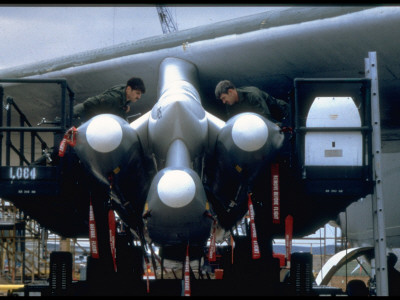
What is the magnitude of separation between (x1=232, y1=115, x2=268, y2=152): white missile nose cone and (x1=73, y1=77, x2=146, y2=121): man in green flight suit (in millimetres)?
1567

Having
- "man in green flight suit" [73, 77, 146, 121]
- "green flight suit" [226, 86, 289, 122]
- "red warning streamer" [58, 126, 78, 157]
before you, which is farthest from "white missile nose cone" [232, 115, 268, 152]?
"man in green flight suit" [73, 77, 146, 121]

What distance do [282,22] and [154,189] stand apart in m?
3.84

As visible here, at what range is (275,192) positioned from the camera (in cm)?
589

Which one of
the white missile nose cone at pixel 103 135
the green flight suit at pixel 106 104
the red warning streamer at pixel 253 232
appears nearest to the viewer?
the white missile nose cone at pixel 103 135

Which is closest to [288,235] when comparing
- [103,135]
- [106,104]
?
[103,135]

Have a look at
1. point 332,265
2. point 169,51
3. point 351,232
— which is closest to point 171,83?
point 169,51

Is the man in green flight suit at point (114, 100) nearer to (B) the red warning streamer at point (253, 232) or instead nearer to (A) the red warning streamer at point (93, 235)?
(A) the red warning streamer at point (93, 235)

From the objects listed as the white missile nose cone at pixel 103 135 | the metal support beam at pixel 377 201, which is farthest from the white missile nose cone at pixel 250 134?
the metal support beam at pixel 377 201

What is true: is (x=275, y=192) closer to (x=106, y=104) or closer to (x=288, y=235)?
(x=288, y=235)

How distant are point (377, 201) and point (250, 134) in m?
1.41

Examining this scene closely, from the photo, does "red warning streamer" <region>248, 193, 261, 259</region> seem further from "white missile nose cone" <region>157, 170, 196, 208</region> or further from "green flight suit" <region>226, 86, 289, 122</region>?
"green flight suit" <region>226, 86, 289, 122</region>

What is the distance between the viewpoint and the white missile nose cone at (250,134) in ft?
17.6

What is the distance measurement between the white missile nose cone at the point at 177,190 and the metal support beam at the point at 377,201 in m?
1.80

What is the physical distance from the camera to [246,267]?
21.4ft
